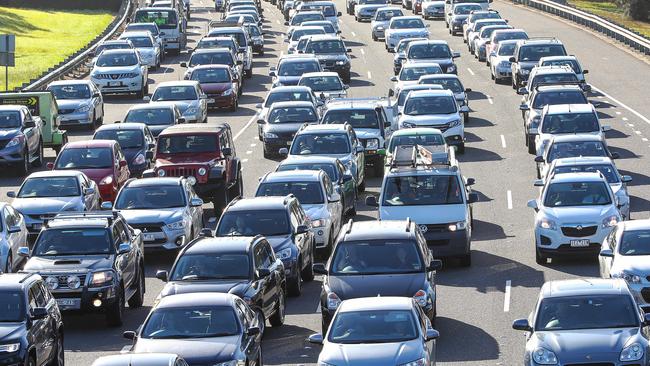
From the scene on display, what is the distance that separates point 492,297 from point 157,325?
26.9 ft

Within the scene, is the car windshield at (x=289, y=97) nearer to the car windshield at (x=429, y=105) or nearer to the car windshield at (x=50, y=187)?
Result: the car windshield at (x=429, y=105)

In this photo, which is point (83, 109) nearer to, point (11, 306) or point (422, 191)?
point (422, 191)

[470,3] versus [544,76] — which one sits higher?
[544,76]

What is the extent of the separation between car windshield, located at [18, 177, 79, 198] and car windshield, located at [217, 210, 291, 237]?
19.2 ft

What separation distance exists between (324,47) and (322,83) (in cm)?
1074

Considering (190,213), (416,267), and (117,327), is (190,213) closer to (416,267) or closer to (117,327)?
(117,327)

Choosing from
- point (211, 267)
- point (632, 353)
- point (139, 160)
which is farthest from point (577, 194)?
point (139, 160)

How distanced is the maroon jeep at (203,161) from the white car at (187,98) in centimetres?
1168

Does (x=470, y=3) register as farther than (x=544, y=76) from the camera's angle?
Yes

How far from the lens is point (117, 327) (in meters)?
26.6

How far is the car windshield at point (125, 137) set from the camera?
41875 mm

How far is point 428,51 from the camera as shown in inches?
2485

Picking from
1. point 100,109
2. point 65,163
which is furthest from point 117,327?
point 100,109

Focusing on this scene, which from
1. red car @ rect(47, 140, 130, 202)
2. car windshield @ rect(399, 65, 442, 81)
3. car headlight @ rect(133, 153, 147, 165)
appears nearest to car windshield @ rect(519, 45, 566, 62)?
car windshield @ rect(399, 65, 442, 81)
